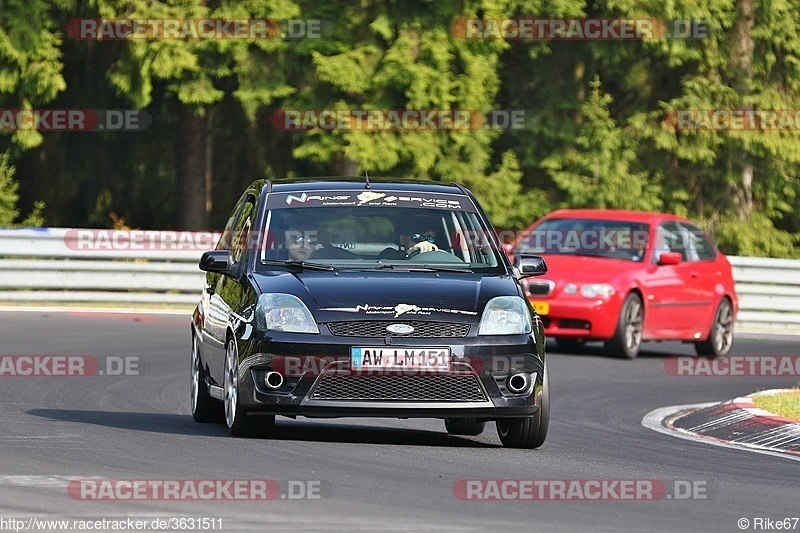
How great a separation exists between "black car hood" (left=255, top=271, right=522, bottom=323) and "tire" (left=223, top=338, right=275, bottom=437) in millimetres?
501

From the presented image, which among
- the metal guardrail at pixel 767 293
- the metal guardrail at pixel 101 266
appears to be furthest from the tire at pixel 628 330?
the metal guardrail at pixel 101 266

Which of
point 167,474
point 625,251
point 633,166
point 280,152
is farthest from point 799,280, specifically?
point 167,474

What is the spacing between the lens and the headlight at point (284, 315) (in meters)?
10.3

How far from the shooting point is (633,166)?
3269cm

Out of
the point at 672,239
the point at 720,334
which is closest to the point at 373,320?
the point at 672,239

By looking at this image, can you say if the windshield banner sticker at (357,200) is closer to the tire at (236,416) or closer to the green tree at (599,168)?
the tire at (236,416)

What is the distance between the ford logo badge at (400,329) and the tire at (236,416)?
1.00 metres

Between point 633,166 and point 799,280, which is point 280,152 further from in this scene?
point 799,280

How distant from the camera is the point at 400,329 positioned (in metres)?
10.2

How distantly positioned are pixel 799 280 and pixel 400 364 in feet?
52.5

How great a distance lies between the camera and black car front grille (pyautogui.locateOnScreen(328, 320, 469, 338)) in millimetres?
10242

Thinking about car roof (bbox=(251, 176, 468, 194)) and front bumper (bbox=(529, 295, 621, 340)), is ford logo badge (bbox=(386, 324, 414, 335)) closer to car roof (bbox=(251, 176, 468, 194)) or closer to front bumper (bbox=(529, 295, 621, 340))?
car roof (bbox=(251, 176, 468, 194))

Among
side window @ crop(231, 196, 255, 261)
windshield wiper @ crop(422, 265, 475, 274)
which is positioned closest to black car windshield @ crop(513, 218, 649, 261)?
side window @ crop(231, 196, 255, 261)

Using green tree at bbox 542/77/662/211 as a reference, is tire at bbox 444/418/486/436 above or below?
below
